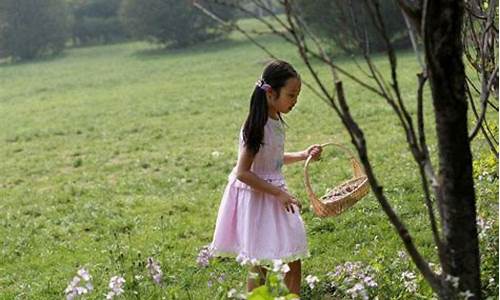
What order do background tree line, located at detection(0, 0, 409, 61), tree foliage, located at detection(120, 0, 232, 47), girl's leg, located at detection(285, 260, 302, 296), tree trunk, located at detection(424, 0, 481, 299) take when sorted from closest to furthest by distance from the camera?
tree trunk, located at detection(424, 0, 481, 299), girl's leg, located at detection(285, 260, 302, 296), tree foliage, located at detection(120, 0, 232, 47), background tree line, located at detection(0, 0, 409, 61)

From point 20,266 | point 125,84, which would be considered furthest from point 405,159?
point 125,84

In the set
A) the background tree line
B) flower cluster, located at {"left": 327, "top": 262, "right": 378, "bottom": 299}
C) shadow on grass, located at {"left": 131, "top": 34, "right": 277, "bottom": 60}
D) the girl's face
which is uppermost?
the girl's face

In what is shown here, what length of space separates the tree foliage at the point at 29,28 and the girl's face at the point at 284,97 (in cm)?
3859

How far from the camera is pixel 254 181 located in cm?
391

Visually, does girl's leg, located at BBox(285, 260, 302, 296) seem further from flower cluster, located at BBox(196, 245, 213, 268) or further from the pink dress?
flower cluster, located at BBox(196, 245, 213, 268)

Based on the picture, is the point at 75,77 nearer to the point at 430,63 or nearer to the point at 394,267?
the point at 394,267

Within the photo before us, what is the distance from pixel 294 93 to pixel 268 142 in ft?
0.94

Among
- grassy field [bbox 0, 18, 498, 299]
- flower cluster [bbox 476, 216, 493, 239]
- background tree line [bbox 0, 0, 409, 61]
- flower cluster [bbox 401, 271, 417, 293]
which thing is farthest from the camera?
background tree line [bbox 0, 0, 409, 61]

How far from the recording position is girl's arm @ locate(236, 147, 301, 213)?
392 cm

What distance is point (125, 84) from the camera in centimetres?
2470

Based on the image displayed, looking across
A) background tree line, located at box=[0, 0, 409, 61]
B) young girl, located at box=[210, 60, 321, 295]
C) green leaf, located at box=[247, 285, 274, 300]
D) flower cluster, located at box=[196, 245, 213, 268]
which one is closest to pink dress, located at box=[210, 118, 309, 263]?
young girl, located at box=[210, 60, 321, 295]

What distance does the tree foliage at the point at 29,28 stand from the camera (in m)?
40.7

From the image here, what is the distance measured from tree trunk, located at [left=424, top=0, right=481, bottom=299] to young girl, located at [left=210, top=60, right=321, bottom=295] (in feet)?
5.23

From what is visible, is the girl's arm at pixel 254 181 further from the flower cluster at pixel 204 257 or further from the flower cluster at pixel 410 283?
the flower cluster at pixel 410 283
